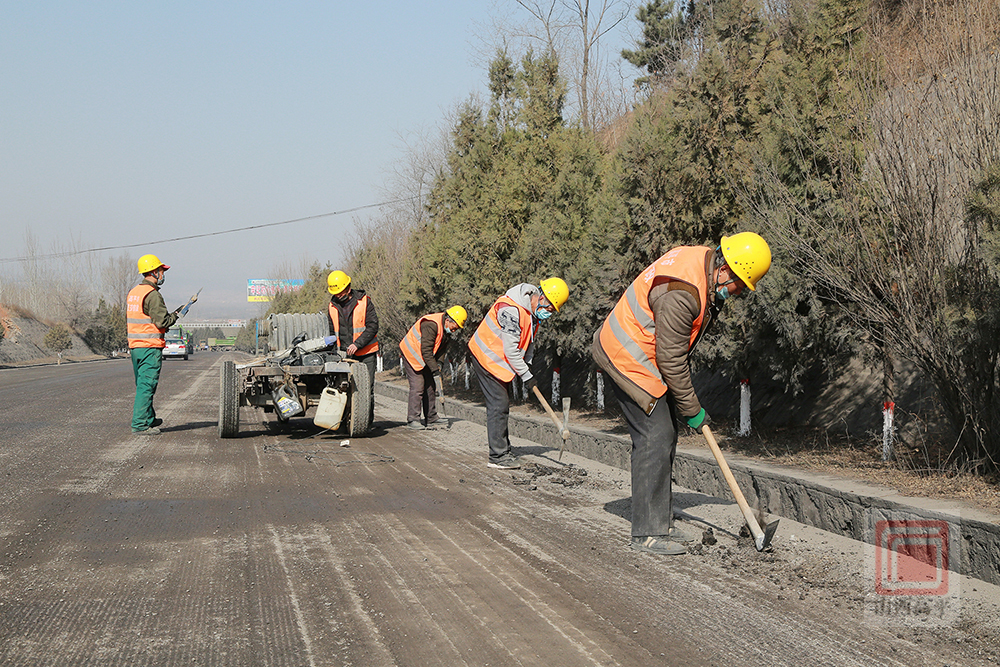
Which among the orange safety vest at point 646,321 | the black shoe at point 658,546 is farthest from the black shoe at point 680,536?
the orange safety vest at point 646,321

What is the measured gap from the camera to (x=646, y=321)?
18.1 feet

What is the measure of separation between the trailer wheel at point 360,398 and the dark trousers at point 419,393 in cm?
142

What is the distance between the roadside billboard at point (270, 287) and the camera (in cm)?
6172

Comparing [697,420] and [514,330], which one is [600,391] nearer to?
[514,330]

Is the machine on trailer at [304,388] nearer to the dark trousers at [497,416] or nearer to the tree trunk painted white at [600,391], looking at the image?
the dark trousers at [497,416]

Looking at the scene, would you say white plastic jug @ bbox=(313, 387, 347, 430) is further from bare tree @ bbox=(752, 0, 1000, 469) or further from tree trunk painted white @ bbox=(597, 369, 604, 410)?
bare tree @ bbox=(752, 0, 1000, 469)

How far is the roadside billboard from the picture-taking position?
61.7 m

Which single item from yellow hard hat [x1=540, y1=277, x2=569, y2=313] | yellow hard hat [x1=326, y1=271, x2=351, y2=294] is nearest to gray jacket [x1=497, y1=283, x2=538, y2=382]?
yellow hard hat [x1=540, y1=277, x2=569, y2=313]

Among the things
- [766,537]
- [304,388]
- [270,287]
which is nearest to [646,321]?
Result: [766,537]

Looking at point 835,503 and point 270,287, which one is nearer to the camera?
point 835,503

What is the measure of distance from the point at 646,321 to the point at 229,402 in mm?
6695

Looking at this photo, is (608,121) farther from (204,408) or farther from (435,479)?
(435,479)

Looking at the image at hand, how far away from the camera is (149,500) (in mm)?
6637

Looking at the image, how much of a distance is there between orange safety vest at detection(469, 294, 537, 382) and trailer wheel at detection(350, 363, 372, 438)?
2.30 m
